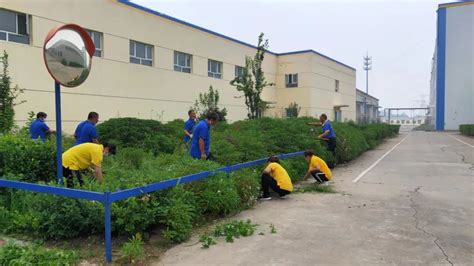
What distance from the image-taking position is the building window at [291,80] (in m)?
37.5

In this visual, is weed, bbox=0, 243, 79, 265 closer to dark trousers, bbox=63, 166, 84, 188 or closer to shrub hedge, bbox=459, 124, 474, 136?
dark trousers, bbox=63, 166, 84, 188

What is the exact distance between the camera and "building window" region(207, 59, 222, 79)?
2710cm

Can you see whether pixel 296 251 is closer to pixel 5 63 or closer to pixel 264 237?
pixel 264 237

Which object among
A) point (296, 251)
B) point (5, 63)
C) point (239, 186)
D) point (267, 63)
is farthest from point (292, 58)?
point (296, 251)

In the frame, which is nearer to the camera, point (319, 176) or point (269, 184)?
point (269, 184)

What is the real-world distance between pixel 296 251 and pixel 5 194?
15.5 ft

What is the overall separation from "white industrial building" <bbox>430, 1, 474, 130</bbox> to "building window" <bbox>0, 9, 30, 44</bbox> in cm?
5103

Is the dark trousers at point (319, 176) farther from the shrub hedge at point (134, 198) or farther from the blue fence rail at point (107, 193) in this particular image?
the blue fence rail at point (107, 193)

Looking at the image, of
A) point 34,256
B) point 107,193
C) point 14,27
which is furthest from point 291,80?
point 34,256

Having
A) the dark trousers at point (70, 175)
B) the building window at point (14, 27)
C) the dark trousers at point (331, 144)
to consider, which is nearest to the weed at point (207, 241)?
the dark trousers at point (70, 175)

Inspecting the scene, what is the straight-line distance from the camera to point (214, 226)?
19.5 ft

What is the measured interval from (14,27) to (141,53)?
721 cm

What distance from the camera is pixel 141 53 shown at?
21391 mm

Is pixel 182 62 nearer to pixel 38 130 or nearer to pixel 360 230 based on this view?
pixel 38 130
